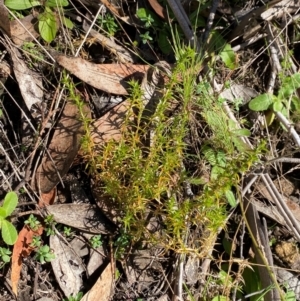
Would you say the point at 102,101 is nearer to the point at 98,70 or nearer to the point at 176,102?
the point at 98,70

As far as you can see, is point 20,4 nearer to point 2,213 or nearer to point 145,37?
point 145,37

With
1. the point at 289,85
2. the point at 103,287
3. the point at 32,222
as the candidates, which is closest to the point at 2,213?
the point at 32,222

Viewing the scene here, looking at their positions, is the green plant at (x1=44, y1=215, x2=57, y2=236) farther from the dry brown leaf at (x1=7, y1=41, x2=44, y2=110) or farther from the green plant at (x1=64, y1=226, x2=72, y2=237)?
the dry brown leaf at (x1=7, y1=41, x2=44, y2=110)

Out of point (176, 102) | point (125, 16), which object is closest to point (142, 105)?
point (176, 102)

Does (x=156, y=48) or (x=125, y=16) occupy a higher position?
(x=125, y=16)

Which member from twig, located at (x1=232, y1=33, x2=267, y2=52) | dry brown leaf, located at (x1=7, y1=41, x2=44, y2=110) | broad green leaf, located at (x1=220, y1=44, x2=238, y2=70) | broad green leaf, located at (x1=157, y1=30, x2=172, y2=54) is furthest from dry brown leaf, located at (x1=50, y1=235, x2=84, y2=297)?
twig, located at (x1=232, y1=33, x2=267, y2=52)

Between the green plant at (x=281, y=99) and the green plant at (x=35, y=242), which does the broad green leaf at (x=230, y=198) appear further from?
the green plant at (x=35, y=242)

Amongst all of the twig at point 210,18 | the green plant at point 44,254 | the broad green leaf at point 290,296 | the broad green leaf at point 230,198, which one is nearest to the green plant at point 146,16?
the twig at point 210,18
